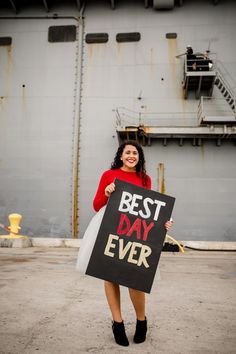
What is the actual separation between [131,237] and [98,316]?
960 millimetres

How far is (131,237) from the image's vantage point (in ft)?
7.26

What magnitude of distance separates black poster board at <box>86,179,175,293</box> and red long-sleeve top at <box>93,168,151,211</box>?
17cm

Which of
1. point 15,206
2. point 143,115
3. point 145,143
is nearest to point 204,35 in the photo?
point 143,115

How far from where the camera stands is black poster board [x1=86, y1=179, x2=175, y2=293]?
2.13 metres

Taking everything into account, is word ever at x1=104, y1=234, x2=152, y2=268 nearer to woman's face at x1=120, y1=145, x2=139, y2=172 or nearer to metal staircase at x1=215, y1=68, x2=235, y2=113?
woman's face at x1=120, y1=145, x2=139, y2=172

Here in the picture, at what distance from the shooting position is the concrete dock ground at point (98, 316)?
1.97 meters

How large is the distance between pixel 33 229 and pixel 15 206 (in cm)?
135

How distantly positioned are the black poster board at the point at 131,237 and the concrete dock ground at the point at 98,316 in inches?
17.6

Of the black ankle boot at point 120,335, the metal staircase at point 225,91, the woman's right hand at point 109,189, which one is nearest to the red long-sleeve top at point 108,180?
the woman's right hand at point 109,189

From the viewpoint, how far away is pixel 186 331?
228cm

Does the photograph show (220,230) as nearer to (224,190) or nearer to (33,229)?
(224,190)

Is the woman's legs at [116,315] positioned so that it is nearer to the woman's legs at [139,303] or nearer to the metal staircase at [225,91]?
the woman's legs at [139,303]

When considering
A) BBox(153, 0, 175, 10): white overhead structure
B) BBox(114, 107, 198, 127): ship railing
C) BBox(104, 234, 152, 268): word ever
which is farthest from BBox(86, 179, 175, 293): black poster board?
BBox(153, 0, 175, 10): white overhead structure

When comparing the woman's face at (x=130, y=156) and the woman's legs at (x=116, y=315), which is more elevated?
the woman's face at (x=130, y=156)
